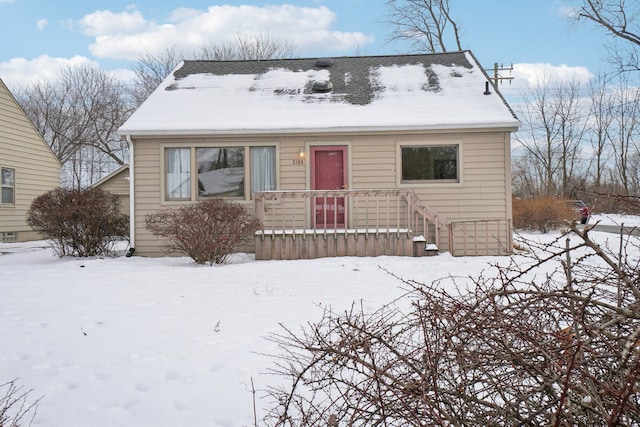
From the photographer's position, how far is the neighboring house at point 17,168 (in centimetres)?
1392

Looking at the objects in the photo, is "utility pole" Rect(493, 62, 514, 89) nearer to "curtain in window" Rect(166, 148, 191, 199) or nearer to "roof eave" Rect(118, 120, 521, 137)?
"roof eave" Rect(118, 120, 521, 137)

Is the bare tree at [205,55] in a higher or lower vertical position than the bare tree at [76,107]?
higher

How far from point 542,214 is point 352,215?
10.1 m

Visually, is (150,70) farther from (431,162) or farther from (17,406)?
(17,406)

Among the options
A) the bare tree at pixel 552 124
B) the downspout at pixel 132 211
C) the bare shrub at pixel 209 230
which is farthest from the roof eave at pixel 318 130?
the bare tree at pixel 552 124

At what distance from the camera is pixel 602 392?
1294mm

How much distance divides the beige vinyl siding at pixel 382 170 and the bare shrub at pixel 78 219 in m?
0.79

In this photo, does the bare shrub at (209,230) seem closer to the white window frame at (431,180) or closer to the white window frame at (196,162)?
the white window frame at (196,162)

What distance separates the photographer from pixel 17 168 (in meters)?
14.5

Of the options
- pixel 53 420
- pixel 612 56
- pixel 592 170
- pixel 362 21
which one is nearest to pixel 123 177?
pixel 362 21

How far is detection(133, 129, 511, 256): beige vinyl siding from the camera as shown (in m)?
9.55

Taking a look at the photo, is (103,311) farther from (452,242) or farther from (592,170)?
(592,170)

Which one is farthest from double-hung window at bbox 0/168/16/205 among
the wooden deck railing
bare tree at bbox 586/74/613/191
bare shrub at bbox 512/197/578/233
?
bare tree at bbox 586/74/613/191

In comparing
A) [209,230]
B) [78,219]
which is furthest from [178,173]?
[209,230]
